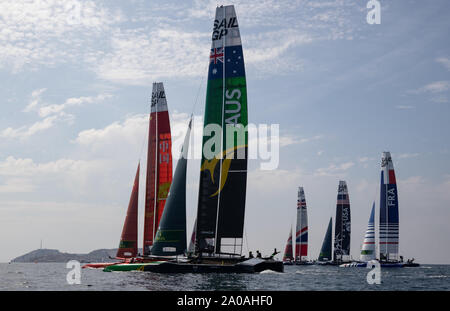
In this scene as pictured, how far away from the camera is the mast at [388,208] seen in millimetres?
77625

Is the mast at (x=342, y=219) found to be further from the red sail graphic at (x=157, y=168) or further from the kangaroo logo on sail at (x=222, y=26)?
the kangaroo logo on sail at (x=222, y=26)

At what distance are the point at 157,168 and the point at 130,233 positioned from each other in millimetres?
6199

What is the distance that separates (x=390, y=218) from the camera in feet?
A: 257

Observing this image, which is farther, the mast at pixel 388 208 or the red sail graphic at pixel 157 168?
the mast at pixel 388 208

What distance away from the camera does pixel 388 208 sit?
77688mm

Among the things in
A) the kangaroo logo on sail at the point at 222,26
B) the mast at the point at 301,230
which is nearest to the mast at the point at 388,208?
the mast at the point at 301,230

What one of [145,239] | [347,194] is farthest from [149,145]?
[347,194]

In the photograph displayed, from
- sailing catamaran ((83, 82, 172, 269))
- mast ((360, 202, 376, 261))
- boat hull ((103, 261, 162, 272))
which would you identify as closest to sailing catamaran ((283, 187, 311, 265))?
mast ((360, 202, 376, 261))

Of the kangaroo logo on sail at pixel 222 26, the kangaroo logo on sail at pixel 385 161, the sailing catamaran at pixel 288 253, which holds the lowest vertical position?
the sailing catamaran at pixel 288 253

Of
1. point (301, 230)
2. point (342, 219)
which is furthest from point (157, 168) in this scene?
point (301, 230)

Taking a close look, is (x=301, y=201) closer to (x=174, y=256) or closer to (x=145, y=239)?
(x=145, y=239)
